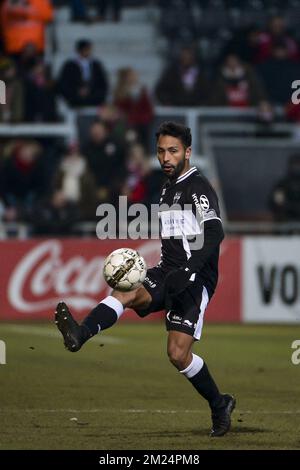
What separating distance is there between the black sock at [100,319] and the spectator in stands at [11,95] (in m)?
12.3

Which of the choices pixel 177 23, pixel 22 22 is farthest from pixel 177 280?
pixel 177 23

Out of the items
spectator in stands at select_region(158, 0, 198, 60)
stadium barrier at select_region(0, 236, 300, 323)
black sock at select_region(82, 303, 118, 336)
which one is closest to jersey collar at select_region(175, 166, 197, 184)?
black sock at select_region(82, 303, 118, 336)

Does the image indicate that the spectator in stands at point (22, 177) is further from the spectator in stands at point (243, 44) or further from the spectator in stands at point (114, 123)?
the spectator in stands at point (243, 44)

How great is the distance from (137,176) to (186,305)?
36.8ft

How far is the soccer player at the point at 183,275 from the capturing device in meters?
9.13

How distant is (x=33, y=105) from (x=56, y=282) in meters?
3.79

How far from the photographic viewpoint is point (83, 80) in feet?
71.5

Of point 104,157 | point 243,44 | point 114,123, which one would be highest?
point 243,44

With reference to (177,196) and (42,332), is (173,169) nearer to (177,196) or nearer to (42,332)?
(177,196)

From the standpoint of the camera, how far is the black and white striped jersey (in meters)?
9.17

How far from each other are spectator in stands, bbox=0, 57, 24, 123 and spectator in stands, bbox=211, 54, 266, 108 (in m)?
3.26

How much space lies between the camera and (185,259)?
30.9 ft
